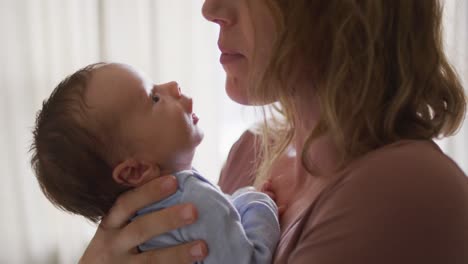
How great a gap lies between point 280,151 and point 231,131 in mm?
1402

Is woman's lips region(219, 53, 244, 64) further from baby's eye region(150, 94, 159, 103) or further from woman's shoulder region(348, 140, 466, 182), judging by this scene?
woman's shoulder region(348, 140, 466, 182)

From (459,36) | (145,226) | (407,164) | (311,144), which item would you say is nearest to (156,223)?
(145,226)

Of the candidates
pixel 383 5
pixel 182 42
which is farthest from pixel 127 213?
pixel 182 42

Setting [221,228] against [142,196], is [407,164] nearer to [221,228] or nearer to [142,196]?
[221,228]

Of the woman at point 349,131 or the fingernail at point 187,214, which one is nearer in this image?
the woman at point 349,131

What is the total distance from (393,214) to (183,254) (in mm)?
341

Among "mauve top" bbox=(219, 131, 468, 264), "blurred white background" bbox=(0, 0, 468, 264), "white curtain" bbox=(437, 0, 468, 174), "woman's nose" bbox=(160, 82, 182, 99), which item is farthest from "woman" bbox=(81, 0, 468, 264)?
"blurred white background" bbox=(0, 0, 468, 264)

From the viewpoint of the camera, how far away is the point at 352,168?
82cm

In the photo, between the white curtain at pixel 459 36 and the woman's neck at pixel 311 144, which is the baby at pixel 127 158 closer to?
the woman's neck at pixel 311 144

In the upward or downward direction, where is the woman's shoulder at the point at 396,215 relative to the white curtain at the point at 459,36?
upward

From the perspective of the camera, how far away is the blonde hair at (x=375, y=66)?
0.87 meters

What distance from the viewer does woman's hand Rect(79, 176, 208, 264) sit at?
903 mm

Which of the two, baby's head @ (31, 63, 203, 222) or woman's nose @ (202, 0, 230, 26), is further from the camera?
woman's nose @ (202, 0, 230, 26)

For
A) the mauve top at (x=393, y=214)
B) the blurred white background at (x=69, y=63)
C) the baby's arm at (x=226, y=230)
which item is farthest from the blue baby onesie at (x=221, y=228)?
the blurred white background at (x=69, y=63)
